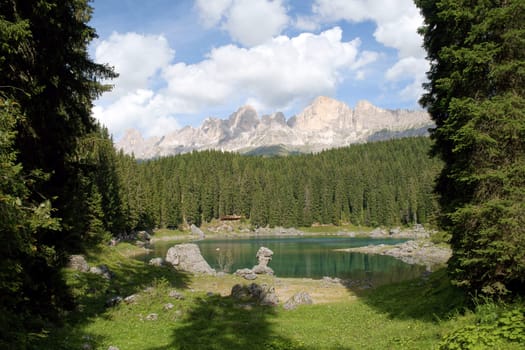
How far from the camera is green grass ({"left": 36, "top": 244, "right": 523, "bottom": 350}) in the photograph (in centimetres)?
1475

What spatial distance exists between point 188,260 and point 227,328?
32.5 meters

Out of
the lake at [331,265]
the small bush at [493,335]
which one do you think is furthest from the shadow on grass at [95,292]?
the lake at [331,265]

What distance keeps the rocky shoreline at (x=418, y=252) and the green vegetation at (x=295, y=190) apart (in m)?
61.9

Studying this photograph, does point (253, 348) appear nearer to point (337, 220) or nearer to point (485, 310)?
point (485, 310)

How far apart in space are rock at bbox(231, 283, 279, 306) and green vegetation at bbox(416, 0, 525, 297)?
49.3 feet

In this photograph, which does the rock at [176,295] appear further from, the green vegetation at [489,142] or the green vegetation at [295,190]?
the green vegetation at [295,190]

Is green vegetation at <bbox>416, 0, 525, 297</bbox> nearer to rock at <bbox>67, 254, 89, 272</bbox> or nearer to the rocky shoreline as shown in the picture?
rock at <bbox>67, 254, 89, 272</bbox>

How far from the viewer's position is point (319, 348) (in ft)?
48.5

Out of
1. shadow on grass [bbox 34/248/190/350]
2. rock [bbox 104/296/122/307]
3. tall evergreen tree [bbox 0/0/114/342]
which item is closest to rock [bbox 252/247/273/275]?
shadow on grass [bbox 34/248/190/350]

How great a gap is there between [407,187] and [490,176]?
487 ft

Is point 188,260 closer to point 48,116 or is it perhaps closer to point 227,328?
point 227,328

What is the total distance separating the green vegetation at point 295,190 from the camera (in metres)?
143

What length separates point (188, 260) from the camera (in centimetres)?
5097

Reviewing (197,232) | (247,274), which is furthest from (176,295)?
(197,232)
